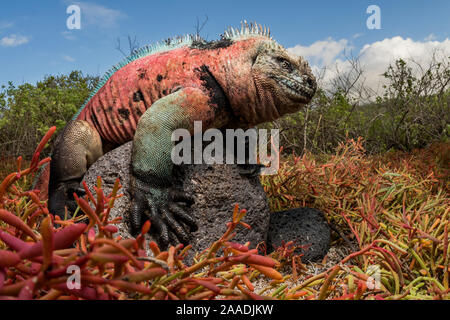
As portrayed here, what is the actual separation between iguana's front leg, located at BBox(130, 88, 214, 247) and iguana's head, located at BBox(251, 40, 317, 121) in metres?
0.54

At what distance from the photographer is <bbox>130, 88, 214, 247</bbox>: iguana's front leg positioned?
1.97 metres

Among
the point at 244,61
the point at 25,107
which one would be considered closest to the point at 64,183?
the point at 244,61

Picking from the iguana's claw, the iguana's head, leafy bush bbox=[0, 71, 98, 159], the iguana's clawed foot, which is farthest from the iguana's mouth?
leafy bush bbox=[0, 71, 98, 159]

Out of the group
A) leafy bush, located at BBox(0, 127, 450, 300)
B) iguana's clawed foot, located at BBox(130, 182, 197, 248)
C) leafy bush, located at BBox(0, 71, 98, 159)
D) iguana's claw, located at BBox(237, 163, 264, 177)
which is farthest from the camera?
leafy bush, located at BBox(0, 71, 98, 159)

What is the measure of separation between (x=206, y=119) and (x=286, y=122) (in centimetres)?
547

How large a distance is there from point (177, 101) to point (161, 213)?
0.64 metres

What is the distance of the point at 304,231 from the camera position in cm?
244

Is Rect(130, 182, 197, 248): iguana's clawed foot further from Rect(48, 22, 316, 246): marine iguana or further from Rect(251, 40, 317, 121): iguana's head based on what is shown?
Rect(251, 40, 317, 121): iguana's head

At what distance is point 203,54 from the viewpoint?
92.9 inches

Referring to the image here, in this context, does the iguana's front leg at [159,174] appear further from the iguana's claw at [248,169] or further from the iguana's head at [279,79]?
the iguana's head at [279,79]

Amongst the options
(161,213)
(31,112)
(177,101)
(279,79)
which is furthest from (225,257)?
(31,112)

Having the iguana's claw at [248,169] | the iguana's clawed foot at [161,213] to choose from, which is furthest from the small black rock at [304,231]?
the iguana's clawed foot at [161,213]
